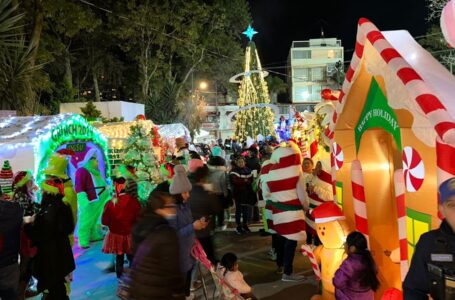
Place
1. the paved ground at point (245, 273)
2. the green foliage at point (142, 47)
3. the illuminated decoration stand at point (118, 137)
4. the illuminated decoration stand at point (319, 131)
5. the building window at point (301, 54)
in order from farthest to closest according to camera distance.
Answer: the building window at point (301, 54) → the green foliage at point (142, 47) → the illuminated decoration stand at point (118, 137) → the illuminated decoration stand at point (319, 131) → the paved ground at point (245, 273)

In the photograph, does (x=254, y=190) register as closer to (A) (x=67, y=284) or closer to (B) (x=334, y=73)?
(A) (x=67, y=284)

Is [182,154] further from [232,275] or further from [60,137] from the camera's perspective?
[232,275]

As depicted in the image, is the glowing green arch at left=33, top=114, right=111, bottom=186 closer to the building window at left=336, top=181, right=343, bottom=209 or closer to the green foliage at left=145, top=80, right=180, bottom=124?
the building window at left=336, top=181, right=343, bottom=209

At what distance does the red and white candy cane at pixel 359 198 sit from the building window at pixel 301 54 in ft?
180

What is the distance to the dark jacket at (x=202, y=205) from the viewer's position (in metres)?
6.15

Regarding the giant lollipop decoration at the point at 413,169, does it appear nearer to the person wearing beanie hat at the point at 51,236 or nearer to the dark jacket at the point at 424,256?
the dark jacket at the point at 424,256

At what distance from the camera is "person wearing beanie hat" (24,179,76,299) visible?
5027 millimetres

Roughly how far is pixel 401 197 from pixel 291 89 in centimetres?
5694

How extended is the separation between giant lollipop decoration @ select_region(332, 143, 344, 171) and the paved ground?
78.3 inches

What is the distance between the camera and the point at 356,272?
13.8 feet

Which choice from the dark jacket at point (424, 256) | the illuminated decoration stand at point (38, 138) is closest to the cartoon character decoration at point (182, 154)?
the illuminated decoration stand at point (38, 138)

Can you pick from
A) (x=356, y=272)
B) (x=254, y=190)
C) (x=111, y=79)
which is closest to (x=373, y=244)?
(x=356, y=272)

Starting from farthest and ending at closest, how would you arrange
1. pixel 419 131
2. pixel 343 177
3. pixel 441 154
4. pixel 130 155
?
pixel 130 155, pixel 343 177, pixel 419 131, pixel 441 154

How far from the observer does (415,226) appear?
3449 millimetres
